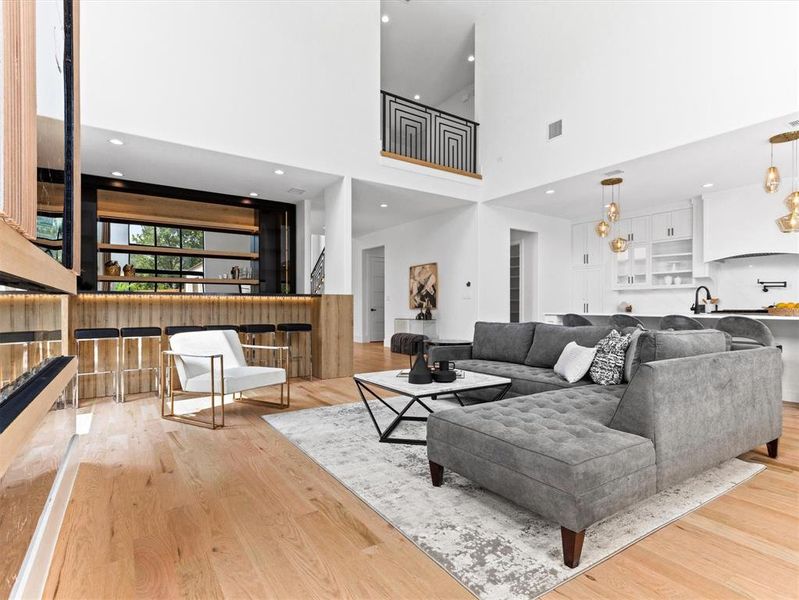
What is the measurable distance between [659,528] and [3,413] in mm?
2461

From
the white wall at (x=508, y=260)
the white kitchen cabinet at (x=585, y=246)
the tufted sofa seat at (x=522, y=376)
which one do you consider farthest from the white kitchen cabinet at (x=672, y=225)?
the tufted sofa seat at (x=522, y=376)

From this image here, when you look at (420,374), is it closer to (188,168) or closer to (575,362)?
(575,362)

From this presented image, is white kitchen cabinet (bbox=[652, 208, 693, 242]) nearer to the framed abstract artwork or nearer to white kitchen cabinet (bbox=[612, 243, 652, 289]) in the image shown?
white kitchen cabinet (bbox=[612, 243, 652, 289])

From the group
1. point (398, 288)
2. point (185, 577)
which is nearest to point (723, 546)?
point (185, 577)

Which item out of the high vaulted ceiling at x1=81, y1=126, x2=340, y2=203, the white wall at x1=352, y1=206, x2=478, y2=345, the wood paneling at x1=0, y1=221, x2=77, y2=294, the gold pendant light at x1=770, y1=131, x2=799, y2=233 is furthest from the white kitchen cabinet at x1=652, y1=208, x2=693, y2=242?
the wood paneling at x1=0, y1=221, x2=77, y2=294

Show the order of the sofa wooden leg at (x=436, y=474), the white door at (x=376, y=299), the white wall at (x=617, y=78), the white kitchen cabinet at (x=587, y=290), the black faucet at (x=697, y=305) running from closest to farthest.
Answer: the sofa wooden leg at (x=436, y=474) < the white wall at (x=617, y=78) < the black faucet at (x=697, y=305) < the white kitchen cabinet at (x=587, y=290) < the white door at (x=376, y=299)

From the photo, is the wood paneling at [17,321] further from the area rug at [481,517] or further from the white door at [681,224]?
the white door at [681,224]

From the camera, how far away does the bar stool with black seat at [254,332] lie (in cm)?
555

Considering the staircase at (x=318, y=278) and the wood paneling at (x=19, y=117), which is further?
the staircase at (x=318, y=278)

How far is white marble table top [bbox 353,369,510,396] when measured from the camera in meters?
2.94

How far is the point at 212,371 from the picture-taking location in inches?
140

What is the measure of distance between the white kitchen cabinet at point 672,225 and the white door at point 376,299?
648 cm

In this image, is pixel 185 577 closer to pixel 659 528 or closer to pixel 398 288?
pixel 659 528

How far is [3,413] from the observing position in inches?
37.7
